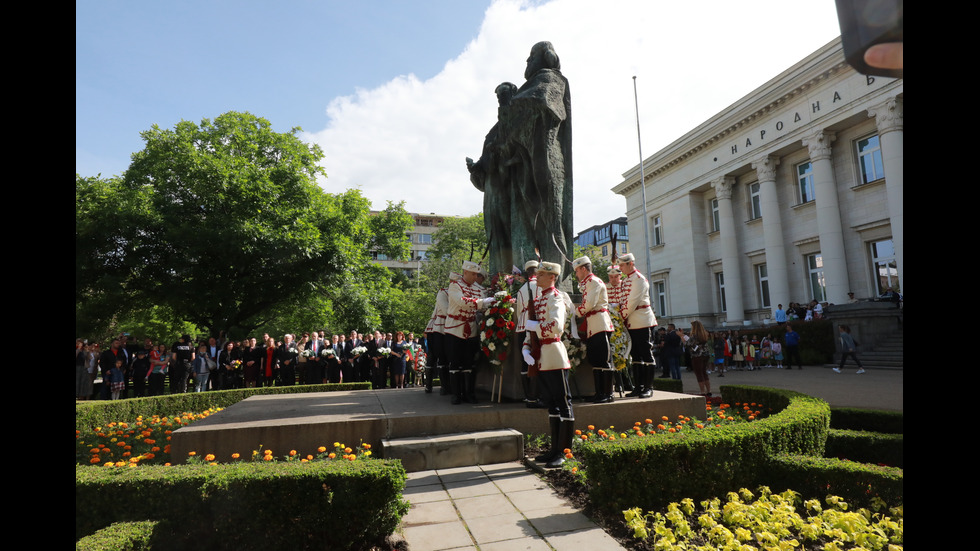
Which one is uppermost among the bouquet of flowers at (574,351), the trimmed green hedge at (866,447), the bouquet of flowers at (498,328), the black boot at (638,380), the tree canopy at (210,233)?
the tree canopy at (210,233)

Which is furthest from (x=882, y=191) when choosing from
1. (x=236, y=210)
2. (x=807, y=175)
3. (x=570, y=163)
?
(x=236, y=210)

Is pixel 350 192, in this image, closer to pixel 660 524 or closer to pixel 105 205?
pixel 105 205

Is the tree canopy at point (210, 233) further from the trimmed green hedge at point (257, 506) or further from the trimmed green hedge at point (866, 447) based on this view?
the trimmed green hedge at point (866, 447)

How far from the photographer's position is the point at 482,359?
29.6 ft

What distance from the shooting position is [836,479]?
4855 mm

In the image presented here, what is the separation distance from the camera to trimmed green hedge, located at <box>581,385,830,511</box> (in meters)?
4.63

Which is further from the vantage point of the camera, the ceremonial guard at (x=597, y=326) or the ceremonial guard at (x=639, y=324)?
the ceremonial guard at (x=639, y=324)

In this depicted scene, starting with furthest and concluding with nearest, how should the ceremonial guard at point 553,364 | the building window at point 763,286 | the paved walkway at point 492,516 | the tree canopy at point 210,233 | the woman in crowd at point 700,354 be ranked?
the building window at point 763,286 → the tree canopy at point 210,233 → the woman in crowd at point 700,354 → the ceremonial guard at point 553,364 → the paved walkway at point 492,516

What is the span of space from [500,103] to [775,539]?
8.62 m

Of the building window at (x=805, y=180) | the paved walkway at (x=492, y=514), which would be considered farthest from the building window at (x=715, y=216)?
the paved walkway at (x=492, y=514)

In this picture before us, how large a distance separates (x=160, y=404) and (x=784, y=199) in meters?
31.6

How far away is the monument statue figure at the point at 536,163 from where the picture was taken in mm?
9359

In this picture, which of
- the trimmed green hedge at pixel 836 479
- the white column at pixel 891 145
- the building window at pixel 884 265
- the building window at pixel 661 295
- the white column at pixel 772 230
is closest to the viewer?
the trimmed green hedge at pixel 836 479

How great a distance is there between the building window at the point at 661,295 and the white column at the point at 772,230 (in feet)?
31.1
